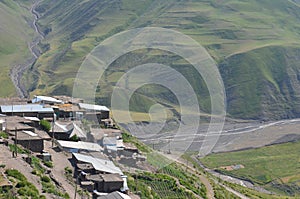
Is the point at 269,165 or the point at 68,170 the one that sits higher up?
the point at 68,170

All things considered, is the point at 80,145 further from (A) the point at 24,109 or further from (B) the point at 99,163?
(A) the point at 24,109

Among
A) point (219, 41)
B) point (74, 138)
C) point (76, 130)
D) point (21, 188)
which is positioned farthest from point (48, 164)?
point (219, 41)

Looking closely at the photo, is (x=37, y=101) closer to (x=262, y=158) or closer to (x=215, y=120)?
(x=262, y=158)

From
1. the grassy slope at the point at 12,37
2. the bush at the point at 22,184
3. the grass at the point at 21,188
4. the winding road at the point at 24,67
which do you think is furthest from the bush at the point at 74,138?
the grassy slope at the point at 12,37

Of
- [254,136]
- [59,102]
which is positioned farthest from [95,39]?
[59,102]

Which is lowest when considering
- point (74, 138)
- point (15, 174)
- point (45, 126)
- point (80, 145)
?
point (80, 145)

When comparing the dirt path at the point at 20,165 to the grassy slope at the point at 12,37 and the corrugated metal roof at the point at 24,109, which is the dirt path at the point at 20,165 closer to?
the corrugated metal roof at the point at 24,109
